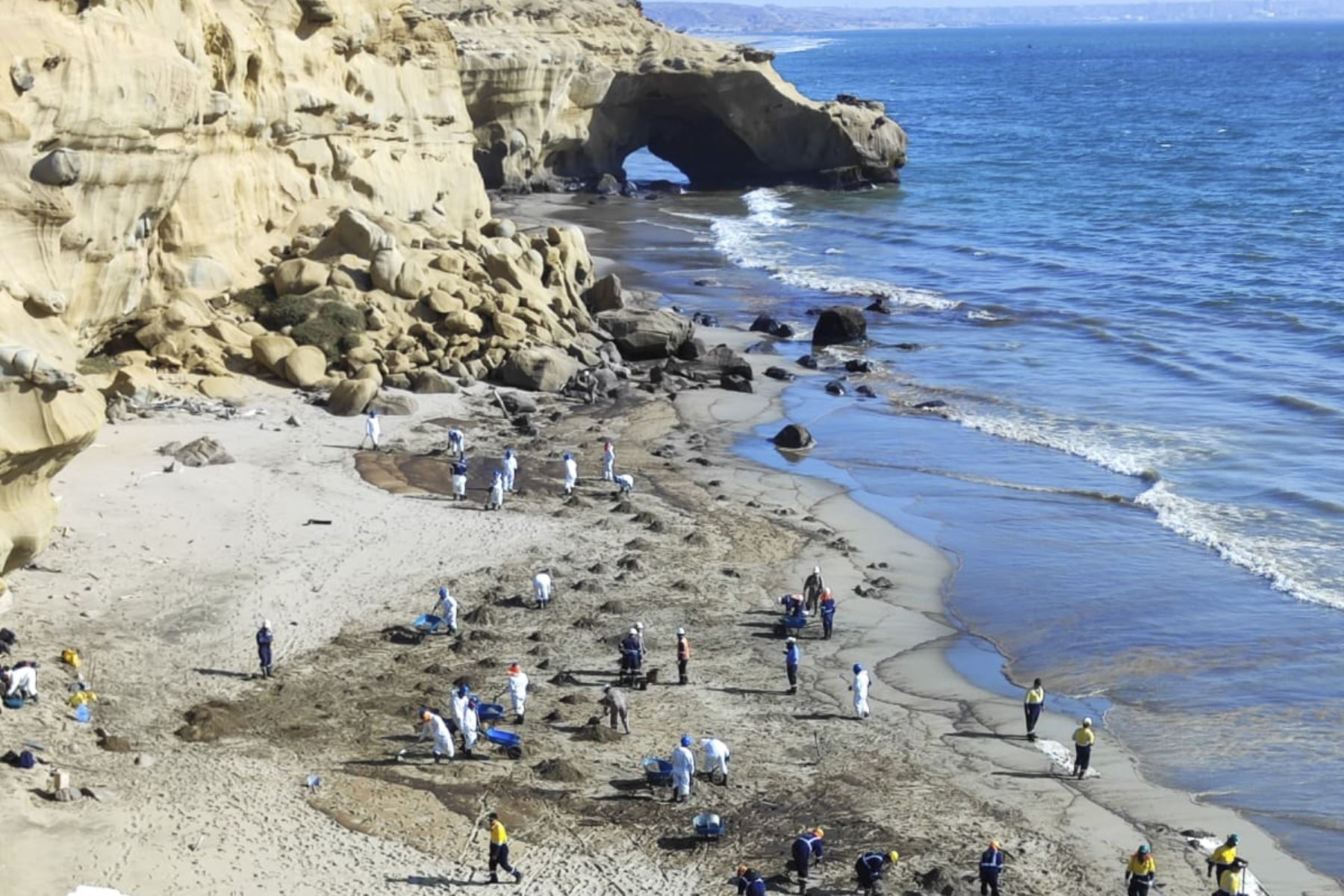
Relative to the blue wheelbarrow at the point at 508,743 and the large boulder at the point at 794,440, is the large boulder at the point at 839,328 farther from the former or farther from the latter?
the blue wheelbarrow at the point at 508,743

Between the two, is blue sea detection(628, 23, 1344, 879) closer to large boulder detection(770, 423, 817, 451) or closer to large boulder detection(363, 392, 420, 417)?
large boulder detection(770, 423, 817, 451)

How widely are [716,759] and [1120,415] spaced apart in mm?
21802

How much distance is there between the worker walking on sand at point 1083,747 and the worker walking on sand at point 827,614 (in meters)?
4.98

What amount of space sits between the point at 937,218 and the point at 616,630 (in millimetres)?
51661

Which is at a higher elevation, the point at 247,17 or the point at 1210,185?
the point at 247,17

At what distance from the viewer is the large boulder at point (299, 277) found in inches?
1471

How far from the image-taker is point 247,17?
1522 inches

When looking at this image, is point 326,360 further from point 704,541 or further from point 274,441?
point 704,541

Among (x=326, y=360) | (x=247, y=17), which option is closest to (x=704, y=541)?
(x=326, y=360)

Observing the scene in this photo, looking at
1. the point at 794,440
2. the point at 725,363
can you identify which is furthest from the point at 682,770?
the point at 725,363

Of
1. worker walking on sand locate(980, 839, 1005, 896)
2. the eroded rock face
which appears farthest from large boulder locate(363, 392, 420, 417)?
the eroded rock face

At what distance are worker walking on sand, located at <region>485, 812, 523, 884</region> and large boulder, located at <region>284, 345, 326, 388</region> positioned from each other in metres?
20.1

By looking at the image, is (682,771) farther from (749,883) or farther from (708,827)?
(749,883)

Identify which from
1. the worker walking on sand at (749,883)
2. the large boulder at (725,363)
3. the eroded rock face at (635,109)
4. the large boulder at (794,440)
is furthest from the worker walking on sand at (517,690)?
the eroded rock face at (635,109)
